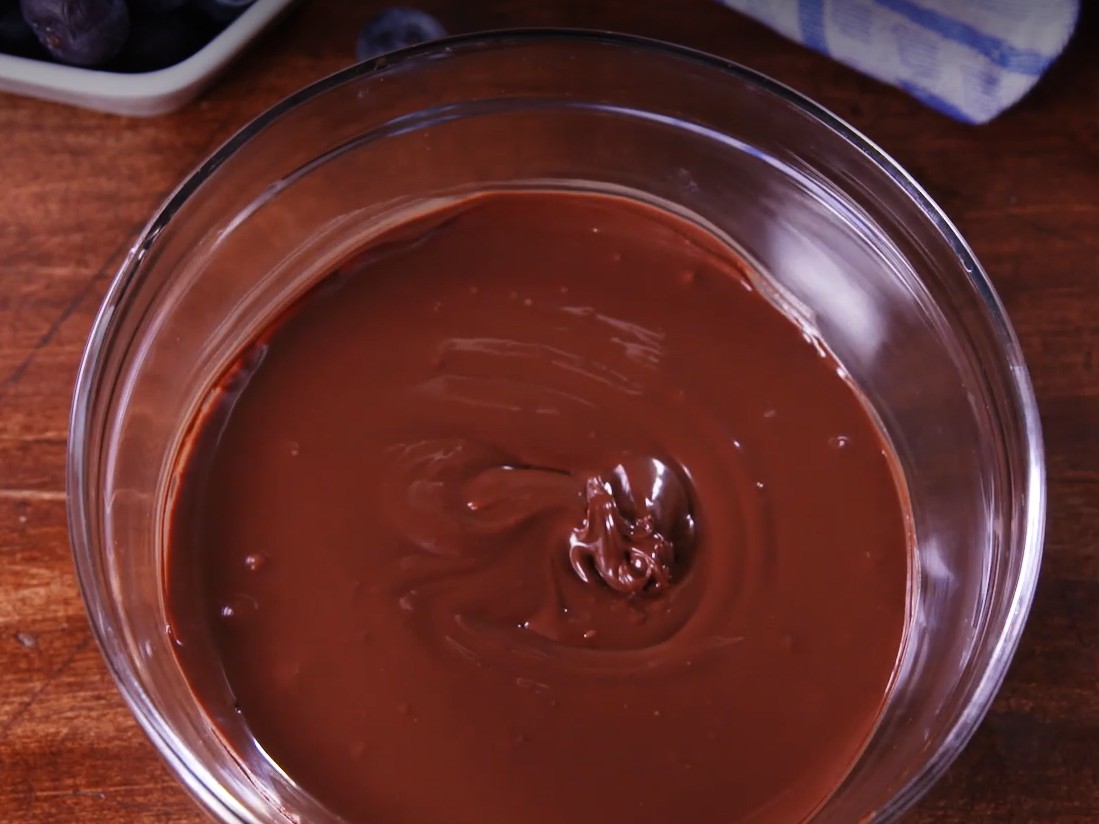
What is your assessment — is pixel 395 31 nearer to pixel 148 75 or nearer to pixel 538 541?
pixel 148 75

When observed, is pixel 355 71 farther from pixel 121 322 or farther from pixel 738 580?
pixel 738 580

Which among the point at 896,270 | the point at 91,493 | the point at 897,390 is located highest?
the point at 896,270

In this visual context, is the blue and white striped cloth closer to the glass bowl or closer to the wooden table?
the wooden table

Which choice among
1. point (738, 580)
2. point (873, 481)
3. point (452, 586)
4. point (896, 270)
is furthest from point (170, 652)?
point (896, 270)

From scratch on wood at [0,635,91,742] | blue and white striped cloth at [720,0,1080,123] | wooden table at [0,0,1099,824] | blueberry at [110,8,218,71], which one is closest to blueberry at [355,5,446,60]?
wooden table at [0,0,1099,824]

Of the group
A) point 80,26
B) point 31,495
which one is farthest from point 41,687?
point 80,26

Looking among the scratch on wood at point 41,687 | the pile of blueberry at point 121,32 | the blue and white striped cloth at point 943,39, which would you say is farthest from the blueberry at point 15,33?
the blue and white striped cloth at point 943,39

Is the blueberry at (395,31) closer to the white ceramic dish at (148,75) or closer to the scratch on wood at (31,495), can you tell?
the white ceramic dish at (148,75)
